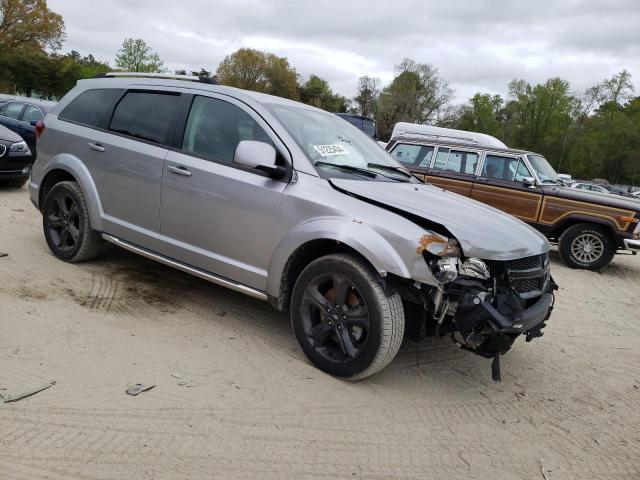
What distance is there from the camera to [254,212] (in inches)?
148

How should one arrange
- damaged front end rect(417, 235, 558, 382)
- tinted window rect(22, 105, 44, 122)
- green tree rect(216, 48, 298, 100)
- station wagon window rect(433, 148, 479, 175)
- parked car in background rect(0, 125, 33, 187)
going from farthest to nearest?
1. green tree rect(216, 48, 298, 100)
2. tinted window rect(22, 105, 44, 122)
3. station wagon window rect(433, 148, 479, 175)
4. parked car in background rect(0, 125, 33, 187)
5. damaged front end rect(417, 235, 558, 382)

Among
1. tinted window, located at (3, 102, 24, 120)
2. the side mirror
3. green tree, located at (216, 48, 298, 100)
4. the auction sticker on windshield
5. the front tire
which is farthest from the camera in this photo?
green tree, located at (216, 48, 298, 100)

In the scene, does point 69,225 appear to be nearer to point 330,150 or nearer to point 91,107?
point 91,107

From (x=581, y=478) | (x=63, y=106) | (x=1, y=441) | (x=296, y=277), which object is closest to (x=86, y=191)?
(x=63, y=106)

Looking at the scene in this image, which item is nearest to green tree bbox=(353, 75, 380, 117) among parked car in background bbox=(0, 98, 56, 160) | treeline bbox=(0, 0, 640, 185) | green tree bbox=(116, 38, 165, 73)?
treeline bbox=(0, 0, 640, 185)

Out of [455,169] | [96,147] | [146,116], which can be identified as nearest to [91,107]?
[96,147]

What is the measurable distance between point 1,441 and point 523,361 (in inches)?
144

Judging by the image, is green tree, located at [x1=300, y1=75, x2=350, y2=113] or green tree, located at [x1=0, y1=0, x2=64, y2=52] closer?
green tree, located at [x1=0, y1=0, x2=64, y2=52]

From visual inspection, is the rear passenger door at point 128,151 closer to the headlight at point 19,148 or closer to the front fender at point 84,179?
the front fender at point 84,179

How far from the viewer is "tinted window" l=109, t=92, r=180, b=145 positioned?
4422 mm

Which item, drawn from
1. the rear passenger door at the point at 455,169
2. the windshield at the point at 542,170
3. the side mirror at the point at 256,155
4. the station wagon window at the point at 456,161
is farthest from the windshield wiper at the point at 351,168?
the windshield at the point at 542,170

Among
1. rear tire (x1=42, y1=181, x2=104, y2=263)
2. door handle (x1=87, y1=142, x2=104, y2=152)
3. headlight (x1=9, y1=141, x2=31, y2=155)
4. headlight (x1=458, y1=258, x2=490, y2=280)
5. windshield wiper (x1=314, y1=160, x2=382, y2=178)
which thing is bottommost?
rear tire (x1=42, y1=181, x2=104, y2=263)

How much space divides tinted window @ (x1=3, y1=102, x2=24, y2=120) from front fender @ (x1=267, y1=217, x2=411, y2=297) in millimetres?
11269

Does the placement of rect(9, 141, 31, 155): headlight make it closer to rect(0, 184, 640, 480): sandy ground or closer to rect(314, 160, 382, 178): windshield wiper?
rect(0, 184, 640, 480): sandy ground
